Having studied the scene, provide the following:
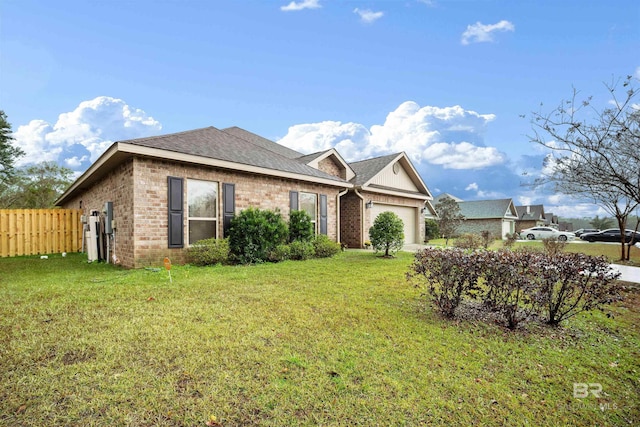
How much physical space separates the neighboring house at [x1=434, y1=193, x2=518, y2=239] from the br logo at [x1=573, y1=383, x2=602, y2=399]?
32397mm

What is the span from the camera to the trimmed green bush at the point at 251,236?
8680 millimetres

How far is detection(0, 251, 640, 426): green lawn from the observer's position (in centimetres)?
212

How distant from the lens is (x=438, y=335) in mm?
3621

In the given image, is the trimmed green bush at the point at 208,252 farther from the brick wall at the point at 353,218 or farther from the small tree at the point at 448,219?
the small tree at the point at 448,219

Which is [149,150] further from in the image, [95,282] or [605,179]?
[605,179]

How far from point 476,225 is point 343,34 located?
100ft

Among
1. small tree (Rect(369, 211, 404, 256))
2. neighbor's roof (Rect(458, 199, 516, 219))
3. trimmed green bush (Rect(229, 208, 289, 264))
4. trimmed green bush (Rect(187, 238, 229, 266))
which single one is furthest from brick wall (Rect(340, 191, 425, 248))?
neighbor's roof (Rect(458, 199, 516, 219))

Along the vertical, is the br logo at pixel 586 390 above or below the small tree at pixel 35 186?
below

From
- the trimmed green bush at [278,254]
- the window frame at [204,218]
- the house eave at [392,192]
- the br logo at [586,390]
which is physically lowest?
the br logo at [586,390]

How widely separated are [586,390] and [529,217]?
159 feet

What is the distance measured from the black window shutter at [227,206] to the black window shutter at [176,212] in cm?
123

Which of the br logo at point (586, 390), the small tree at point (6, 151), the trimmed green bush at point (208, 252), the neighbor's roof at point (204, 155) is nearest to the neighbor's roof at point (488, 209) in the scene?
the neighbor's roof at point (204, 155)

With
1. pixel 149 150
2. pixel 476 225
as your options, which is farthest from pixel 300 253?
pixel 476 225

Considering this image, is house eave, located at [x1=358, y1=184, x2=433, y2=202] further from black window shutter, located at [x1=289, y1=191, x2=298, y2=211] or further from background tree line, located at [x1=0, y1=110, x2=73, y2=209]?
background tree line, located at [x1=0, y1=110, x2=73, y2=209]
